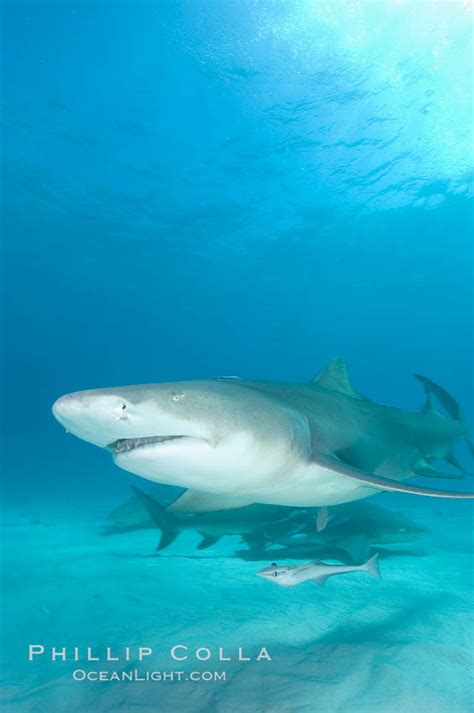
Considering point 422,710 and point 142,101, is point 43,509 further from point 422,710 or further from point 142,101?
point 422,710

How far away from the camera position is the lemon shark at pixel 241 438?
8.66 ft

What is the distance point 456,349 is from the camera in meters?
84.9

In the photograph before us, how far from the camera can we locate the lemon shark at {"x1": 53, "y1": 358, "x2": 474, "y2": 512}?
2.64m

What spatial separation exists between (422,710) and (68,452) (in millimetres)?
66304

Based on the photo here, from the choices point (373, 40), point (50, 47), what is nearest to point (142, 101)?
point (50, 47)

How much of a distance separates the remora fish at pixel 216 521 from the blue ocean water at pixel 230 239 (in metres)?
0.62

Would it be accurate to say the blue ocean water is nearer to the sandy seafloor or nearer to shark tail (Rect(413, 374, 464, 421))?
the sandy seafloor

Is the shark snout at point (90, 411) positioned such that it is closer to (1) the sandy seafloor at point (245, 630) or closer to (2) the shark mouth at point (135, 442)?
(2) the shark mouth at point (135, 442)

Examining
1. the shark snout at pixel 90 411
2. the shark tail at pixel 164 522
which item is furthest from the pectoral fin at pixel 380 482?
the shark tail at pixel 164 522

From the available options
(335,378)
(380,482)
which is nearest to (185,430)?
(380,482)

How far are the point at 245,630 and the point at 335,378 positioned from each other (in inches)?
110

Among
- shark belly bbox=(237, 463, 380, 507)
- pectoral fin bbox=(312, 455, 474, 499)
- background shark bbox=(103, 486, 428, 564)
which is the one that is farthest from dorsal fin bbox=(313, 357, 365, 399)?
background shark bbox=(103, 486, 428, 564)

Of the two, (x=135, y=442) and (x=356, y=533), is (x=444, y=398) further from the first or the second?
(x=135, y=442)

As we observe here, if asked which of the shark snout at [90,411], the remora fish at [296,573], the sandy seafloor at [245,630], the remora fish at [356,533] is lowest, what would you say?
the sandy seafloor at [245,630]
